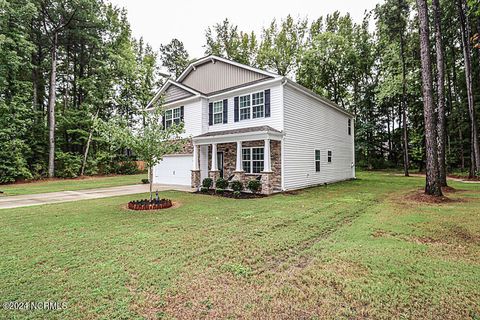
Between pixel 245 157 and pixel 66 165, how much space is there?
1762 centimetres

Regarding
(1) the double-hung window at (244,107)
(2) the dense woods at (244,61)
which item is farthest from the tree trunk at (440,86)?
(1) the double-hung window at (244,107)

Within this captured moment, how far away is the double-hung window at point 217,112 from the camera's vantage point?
14359 mm

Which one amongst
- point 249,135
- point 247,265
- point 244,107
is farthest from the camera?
point 244,107

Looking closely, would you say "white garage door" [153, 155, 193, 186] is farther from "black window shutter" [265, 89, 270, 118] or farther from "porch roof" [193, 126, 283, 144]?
"black window shutter" [265, 89, 270, 118]

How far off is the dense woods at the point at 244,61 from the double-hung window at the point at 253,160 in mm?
6652

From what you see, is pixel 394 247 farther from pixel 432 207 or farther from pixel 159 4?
pixel 159 4

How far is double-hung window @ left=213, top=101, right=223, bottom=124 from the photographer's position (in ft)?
47.1

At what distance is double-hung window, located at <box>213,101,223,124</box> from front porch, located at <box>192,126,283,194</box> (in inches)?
60.1

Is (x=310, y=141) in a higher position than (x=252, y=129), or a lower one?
lower

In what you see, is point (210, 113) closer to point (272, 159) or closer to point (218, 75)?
point (218, 75)

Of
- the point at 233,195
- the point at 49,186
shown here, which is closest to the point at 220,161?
the point at 233,195

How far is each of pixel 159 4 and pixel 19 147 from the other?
Result: 1474 centimetres

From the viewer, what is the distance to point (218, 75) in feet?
49.3

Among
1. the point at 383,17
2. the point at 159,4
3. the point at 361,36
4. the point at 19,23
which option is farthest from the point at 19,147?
the point at 361,36
